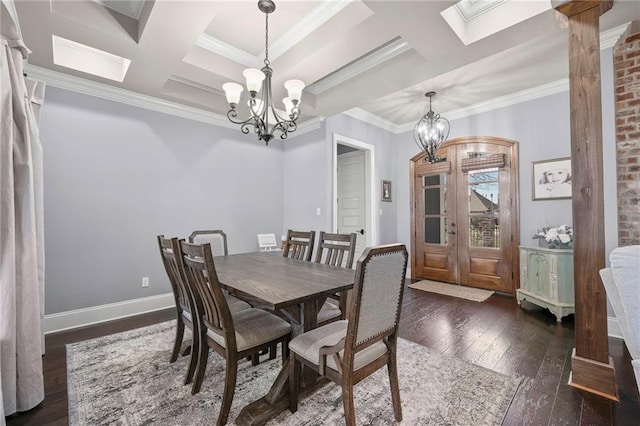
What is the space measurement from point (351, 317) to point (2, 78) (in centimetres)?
219

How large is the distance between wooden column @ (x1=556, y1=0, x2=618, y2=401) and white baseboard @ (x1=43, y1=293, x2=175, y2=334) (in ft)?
12.7

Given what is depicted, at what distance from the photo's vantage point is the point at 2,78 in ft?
4.92

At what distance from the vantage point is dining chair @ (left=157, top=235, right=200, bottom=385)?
173cm

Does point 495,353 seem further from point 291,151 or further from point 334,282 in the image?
point 291,151

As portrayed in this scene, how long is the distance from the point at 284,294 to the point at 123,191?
8.81ft

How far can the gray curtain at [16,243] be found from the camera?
1.52m

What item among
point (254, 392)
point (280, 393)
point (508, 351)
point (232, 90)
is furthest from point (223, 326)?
point (508, 351)

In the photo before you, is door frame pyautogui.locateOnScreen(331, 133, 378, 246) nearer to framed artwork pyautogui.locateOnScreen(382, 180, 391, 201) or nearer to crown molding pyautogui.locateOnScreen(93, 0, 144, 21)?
framed artwork pyautogui.locateOnScreen(382, 180, 391, 201)

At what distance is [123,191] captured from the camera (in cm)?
314

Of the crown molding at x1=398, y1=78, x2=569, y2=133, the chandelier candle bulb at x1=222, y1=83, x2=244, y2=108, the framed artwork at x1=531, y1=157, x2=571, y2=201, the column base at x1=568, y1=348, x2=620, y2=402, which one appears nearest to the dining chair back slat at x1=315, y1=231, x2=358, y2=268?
the chandelier candle bulb at x1=222, y1=83, x2=244, y2=108

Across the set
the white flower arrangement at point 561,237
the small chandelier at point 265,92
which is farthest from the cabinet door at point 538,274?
the small chandelier at point 265,92

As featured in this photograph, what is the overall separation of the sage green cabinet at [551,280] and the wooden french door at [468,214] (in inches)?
23.5

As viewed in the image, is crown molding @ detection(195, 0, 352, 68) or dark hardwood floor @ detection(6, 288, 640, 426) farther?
crown molding @ detection(195, 0, 352, 68)

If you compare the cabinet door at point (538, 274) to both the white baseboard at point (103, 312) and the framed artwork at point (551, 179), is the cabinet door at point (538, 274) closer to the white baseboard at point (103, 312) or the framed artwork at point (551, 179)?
the framed artwork at point (551, 179)
